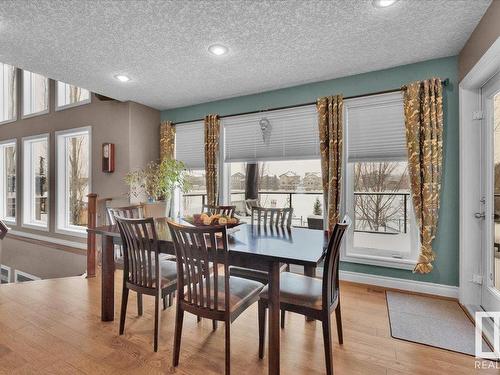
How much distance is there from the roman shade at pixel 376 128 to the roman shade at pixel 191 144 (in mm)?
2393

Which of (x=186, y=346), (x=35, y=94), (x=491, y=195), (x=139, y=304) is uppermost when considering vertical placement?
(x=35, y=94)

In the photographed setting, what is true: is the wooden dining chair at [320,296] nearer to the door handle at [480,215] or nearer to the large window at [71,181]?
the door handle at [480,215]

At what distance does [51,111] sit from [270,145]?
465 cm

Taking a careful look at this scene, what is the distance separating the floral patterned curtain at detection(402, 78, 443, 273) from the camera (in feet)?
9.36

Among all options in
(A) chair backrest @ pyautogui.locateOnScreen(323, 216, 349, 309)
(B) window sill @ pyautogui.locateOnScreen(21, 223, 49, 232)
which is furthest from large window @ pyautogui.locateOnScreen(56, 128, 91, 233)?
(A) chair backrest @ pyautogui.locateOnScreen(323, 216, 349, 309)

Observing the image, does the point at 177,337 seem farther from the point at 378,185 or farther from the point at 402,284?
the point at 378,185

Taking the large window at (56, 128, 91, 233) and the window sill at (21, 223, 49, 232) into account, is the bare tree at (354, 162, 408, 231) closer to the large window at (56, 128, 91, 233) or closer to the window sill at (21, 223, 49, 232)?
the large window at (56, 128, 91, 233)

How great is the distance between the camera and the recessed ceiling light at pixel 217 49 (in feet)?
8.79

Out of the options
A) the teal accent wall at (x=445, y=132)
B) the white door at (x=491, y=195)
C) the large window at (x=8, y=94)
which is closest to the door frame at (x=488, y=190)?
the white door at (x=491, y=195)

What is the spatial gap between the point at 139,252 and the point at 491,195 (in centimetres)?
316

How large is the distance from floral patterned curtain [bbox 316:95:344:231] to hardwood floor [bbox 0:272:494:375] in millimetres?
1198

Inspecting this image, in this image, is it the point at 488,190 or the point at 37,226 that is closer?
the point at 488,190

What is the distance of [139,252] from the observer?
2111 mm

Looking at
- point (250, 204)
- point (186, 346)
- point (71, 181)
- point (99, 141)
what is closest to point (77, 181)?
point (71, 181)
